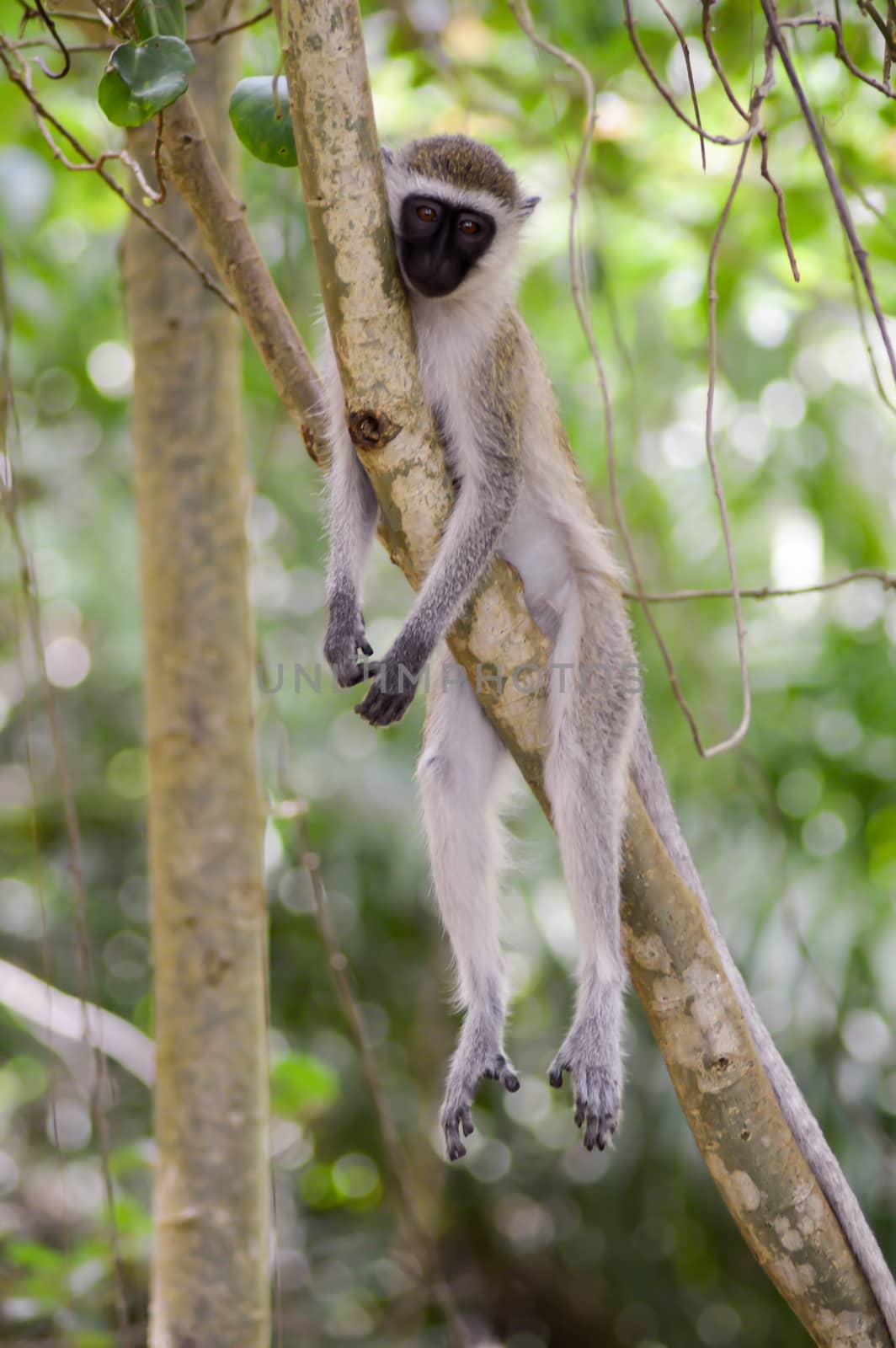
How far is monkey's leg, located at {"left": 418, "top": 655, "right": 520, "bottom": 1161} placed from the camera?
3.42 metres

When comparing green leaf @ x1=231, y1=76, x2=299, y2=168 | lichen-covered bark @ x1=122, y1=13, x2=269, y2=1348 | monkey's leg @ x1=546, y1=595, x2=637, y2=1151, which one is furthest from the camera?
lichen-covered bark @ x1=122, y1=13, x2=269, y2=1348

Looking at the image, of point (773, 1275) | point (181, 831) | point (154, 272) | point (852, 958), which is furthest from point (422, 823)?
point (852, 958)

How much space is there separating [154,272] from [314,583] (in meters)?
4.19

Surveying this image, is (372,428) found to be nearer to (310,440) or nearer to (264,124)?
(264,124)

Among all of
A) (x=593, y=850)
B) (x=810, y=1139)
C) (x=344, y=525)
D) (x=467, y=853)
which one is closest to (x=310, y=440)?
(x=344, y=525)

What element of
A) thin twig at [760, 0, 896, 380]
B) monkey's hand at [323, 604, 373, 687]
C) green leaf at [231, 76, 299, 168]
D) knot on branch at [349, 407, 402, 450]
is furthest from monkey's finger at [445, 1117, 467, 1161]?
green leaf at [231, 76, 299, 168]

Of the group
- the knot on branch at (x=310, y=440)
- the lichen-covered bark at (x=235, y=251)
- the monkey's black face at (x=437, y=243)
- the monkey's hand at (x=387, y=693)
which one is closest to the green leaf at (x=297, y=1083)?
the monkey's hand at (x=387, y=693)

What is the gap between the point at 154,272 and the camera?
12.3ft

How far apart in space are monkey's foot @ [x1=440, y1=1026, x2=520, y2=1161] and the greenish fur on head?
2511mm

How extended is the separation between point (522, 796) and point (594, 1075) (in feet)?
3.54

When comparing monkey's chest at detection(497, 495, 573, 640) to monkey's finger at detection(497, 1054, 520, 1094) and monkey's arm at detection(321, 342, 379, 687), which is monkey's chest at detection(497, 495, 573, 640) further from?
monkey's finger at detection(497, 1054, 520, 1094)

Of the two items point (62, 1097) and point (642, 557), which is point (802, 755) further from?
point (62, 1097)

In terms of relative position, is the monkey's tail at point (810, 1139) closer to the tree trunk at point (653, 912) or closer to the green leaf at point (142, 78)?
the tree trunk at point (653, 912)

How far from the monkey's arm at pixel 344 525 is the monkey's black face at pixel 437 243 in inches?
13.3
